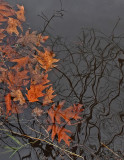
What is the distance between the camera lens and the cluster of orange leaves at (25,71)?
145 centimetres

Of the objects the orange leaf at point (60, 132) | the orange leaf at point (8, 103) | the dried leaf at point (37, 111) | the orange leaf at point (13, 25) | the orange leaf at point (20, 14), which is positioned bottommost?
the orange leaf at point (60, 132)

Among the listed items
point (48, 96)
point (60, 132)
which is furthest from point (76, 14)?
point (60, 132)

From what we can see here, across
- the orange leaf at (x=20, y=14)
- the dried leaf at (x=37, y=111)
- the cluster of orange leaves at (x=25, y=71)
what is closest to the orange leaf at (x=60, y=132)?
the cluster of orange leaves at (x=25, y=71)

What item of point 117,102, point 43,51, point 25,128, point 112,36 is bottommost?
point 25,128

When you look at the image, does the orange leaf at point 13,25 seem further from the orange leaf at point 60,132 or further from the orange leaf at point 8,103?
the orange leaf at point 60,132

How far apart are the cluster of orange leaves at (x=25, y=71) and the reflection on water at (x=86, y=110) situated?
7cm

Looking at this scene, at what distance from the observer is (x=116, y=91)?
1603 millimetres

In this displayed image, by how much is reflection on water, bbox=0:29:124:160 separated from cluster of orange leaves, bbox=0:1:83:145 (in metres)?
0.07

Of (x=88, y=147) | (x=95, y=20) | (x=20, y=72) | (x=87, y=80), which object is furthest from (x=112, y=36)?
(x=88, y=147)

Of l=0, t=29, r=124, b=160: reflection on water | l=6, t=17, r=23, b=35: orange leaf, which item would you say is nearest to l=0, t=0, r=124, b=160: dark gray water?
l=0, t=29, r=124, b=160: reflection on water

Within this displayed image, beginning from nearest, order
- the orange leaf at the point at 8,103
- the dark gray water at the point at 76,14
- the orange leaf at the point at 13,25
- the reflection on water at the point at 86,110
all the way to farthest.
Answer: the reflection on water at the point at 86,110 < the orange leaf at the point at 8,103 < the orange leaf at the point at 13,25 < the dark gray water at the point at 76,14

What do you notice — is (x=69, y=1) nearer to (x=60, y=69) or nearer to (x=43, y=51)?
(x=43, y=51)

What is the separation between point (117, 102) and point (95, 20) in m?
0.98

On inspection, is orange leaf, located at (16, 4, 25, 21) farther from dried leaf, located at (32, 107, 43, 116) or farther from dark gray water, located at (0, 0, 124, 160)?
dried leaf, located at (32, 107, 43, 116)
